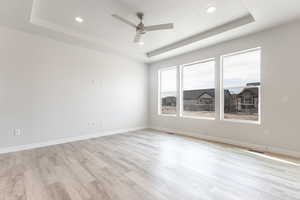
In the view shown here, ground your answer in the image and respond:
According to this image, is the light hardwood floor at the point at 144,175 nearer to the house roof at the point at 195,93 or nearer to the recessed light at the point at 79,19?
the house roof at the point at 195,93

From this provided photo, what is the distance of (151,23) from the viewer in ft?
10.6

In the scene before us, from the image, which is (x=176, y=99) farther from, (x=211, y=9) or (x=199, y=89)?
(x=211, y=9)

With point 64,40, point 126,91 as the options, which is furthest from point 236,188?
point 64,40

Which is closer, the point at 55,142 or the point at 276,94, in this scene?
the point at 276,94

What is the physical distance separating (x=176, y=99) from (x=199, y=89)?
37.0 inches

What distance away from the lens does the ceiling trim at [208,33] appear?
118 inches

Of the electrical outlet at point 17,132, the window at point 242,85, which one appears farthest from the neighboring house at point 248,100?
the electrical outlet at point 17,132

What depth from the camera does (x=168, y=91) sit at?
5625mm

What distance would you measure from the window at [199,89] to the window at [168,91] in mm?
400

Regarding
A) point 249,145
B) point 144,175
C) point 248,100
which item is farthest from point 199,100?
point 144,175

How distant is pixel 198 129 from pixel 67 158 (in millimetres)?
3668

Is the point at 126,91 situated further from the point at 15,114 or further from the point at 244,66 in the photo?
the point at 244,66

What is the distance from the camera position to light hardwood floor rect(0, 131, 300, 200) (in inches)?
68.2

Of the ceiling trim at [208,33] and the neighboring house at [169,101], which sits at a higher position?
the ceiling trim at [208,33]
